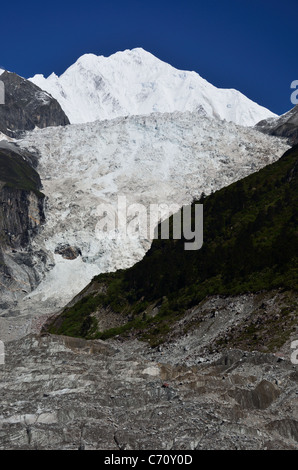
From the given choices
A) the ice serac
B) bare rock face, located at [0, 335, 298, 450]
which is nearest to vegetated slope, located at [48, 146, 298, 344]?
bare rock face, located at [0, 335, 298, 450]

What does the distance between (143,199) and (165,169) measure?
17.5 m

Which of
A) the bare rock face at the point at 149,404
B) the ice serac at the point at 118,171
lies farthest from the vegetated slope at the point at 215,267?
the ice serac at the point at 118,171

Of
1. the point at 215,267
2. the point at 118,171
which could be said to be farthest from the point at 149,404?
the point at 118,171

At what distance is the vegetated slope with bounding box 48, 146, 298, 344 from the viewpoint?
54.4m

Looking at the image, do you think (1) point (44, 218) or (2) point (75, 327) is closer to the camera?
(2) point (75, 327)

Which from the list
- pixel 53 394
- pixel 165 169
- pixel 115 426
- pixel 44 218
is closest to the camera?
pixel 115 426

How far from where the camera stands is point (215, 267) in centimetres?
6134

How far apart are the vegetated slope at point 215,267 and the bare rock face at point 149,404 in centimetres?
1225

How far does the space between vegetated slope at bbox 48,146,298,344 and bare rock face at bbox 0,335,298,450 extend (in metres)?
12.3

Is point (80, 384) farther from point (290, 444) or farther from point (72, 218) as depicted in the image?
point (72, 218)
